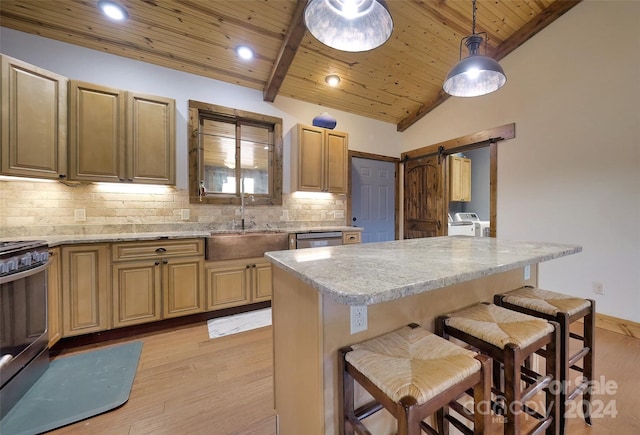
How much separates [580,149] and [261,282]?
12.3 feet

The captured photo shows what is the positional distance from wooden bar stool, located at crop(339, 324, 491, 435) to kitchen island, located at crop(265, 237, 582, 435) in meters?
0.07

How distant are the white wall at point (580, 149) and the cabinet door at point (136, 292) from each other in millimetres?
4144

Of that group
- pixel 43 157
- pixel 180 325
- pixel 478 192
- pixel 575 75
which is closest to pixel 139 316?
Result: pixel 180 325

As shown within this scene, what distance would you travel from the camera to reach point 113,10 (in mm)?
2326

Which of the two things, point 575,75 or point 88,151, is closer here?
point 88,151

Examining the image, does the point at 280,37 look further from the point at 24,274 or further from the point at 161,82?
the point at 24,274

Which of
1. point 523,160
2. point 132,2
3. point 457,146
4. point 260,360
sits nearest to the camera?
point 260,360

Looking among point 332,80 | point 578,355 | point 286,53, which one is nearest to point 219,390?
point 578,355

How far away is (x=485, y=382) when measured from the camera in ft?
2.87

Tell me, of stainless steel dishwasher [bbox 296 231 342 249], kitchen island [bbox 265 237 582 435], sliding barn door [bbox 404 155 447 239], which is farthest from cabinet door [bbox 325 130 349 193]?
kitchen island [bbox 265 237 582 435]

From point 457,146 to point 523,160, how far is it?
909mm

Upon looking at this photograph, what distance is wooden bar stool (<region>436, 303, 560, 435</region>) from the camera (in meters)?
0.98

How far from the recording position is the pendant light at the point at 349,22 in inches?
48.4

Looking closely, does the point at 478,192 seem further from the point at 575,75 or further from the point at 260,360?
the point at 260,360
